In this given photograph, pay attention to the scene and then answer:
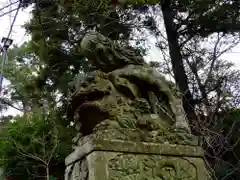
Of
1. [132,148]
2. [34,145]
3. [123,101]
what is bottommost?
[132,148]

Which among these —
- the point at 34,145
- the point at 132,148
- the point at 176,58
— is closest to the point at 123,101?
the point at 132,148

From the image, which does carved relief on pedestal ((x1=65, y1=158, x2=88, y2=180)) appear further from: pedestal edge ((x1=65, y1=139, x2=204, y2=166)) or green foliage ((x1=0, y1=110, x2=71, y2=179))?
green foliage ((x1=0, y1=110, x2=71, y2=179))

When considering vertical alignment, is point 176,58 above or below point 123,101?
above

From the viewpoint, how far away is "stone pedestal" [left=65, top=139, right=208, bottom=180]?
2.90m

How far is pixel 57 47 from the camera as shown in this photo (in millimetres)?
11461

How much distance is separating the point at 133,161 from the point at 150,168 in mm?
177

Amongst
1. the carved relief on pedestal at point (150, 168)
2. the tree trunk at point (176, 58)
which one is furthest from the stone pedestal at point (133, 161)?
the tree trunk at point (176, 58)

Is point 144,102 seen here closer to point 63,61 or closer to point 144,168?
point 144,168

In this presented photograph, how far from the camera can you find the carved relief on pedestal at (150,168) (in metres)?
2.95

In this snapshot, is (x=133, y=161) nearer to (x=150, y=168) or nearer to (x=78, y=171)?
(x=150, y=168)

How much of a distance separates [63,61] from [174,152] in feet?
29.6

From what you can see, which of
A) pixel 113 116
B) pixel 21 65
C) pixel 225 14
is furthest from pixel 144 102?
pixel 21 65

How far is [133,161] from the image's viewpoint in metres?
3.04

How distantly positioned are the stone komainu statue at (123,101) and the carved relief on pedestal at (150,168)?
0.18m
